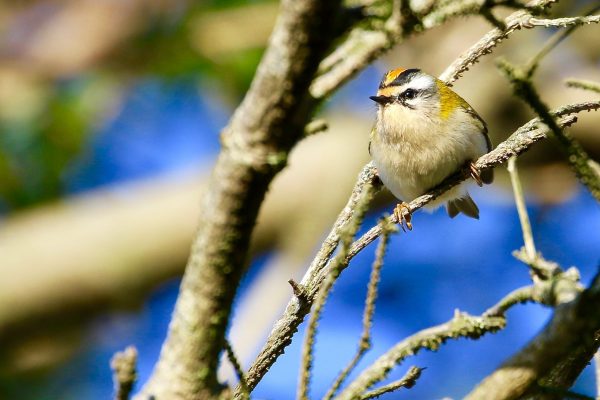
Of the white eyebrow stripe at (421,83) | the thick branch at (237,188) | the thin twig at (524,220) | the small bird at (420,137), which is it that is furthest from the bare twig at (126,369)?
the white eyebrow stripe at (421,83)

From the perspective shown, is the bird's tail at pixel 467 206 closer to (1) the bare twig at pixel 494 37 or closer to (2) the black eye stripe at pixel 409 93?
(2) the black eye stripe at pixel 409 93

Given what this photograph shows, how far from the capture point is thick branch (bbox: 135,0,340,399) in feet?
3.11

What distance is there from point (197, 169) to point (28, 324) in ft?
6.50

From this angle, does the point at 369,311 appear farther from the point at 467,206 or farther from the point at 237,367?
the point at 467,206

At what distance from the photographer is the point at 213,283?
107 cm

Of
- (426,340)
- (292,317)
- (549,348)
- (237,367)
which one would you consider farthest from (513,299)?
(237,367)

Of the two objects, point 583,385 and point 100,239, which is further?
point 100,239

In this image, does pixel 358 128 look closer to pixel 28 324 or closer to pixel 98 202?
pixel 98 202

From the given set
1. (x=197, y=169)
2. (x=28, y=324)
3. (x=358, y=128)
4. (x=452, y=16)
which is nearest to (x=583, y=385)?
(x=358, y=128)

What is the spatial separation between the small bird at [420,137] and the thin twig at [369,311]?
166cm

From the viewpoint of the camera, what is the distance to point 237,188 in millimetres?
1019

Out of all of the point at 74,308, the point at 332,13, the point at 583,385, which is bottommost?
the point at 332,13

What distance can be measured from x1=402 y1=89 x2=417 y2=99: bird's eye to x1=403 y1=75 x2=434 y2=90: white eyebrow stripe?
0.05ft

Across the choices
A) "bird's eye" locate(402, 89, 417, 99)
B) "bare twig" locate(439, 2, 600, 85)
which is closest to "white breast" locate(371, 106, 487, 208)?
"bird's eye" locate(402, 89, 417, 99)
